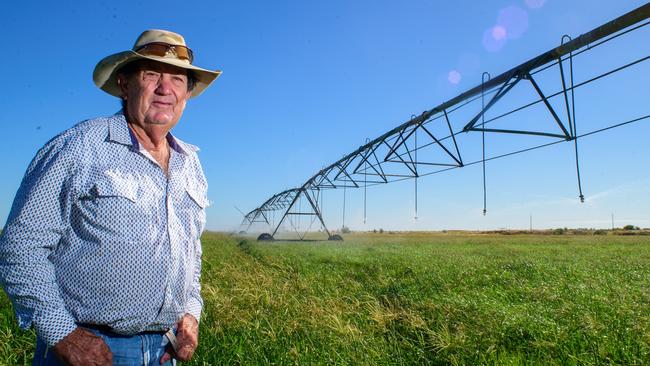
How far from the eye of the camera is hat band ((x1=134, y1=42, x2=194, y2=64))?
2230mm

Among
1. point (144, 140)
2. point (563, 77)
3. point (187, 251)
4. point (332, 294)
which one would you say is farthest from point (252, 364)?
point (563, 77)

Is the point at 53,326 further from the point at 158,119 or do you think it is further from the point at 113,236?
the point at 158,119

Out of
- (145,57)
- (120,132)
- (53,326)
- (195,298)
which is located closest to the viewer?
(53,326)

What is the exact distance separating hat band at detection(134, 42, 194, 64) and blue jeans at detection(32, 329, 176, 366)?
134 cm

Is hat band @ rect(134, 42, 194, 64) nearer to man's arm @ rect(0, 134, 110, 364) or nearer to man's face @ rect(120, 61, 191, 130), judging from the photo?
man's face @ rect(120, 61, 191, 130)

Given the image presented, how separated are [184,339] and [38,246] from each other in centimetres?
82

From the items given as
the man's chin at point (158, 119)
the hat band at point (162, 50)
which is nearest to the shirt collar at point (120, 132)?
the man's chin at point (158, 119)

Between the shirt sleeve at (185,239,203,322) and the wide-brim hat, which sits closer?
the wide-brim hat

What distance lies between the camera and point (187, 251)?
7.25 ft

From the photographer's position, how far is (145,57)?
2.15 m

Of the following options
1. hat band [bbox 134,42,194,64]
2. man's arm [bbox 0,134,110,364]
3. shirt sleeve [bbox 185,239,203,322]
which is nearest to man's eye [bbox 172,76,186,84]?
hat band [bbox 134,42,194,64]

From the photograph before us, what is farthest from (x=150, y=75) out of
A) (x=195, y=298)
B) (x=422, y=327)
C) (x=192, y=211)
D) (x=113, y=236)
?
(x=422, y=327)

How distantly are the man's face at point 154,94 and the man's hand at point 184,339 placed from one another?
3.28 ft

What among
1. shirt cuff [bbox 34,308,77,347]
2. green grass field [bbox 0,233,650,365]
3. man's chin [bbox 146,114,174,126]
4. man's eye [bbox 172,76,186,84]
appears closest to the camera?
shirt cuff [bbox 34,308,77,347]
